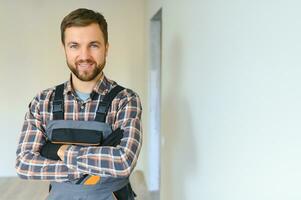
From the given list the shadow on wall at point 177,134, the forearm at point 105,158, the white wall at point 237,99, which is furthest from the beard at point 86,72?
the shadow on wall at point 177,134

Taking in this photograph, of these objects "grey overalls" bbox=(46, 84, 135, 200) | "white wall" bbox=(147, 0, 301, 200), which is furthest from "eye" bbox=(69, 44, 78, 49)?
"white wall" bbox=(147, 0, 301, 200)

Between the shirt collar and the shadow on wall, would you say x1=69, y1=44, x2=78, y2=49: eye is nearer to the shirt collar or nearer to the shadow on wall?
the shirt collar

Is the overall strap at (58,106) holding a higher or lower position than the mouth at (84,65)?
lower

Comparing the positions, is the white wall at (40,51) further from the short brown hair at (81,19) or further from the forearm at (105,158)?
the forearm at (105,158)

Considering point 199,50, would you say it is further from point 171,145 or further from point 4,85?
point 4,85

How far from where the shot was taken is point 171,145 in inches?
99.0

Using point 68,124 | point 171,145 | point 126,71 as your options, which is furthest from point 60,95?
point 126,71

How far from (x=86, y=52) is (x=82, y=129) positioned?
13.0 inches

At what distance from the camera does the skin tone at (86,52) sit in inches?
57.4

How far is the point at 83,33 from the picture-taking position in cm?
146

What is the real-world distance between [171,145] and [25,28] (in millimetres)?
2961

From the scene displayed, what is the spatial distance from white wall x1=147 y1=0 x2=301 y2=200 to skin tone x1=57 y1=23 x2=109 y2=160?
1.68ft

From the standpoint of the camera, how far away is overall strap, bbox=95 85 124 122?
146 cm

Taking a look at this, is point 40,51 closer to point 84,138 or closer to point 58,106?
point 58,106
